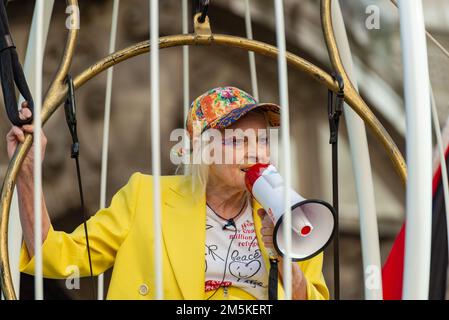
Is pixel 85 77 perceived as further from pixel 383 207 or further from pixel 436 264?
pixel 383 207

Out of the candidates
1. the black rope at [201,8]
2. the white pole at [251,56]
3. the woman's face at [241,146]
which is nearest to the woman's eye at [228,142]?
the woman's face at [241,146]

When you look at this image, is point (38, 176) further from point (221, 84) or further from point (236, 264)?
point (221, 84)

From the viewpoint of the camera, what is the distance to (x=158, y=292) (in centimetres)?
117

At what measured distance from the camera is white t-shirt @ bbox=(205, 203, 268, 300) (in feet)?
5.82

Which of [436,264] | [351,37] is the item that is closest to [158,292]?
[436,264]

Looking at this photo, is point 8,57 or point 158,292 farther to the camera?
point 8,57

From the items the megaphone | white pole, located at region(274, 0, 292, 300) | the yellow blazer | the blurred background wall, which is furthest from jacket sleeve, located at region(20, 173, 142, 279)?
the blurred background wall

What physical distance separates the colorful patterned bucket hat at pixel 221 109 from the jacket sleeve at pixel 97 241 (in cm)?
18

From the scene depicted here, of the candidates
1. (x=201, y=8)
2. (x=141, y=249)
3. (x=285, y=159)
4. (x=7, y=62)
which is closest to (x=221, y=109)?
(x=201, y=8)

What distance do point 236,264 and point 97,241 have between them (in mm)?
302

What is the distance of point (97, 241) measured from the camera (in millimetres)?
1792

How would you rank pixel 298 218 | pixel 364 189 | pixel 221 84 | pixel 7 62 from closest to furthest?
pixel 7 62, pixel 298 218, pixel 364 189, pixel 221 84

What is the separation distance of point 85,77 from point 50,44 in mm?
1497

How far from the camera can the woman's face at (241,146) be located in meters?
1.73
